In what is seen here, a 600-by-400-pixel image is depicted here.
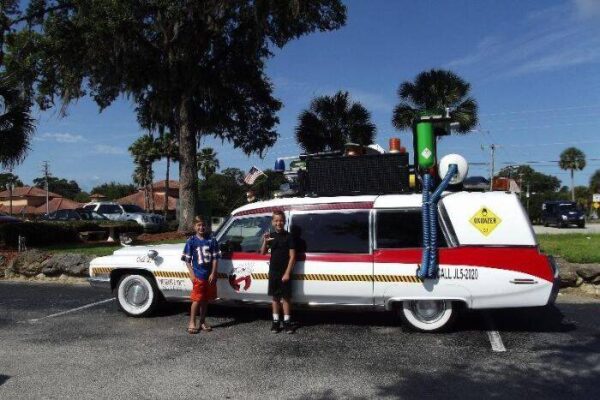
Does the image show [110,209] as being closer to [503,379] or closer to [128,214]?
[128,214]

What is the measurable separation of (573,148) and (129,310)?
8502cm

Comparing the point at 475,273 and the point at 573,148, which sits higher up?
the point at 573,148

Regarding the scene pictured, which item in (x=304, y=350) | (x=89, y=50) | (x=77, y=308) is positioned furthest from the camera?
(x=89, y=50)

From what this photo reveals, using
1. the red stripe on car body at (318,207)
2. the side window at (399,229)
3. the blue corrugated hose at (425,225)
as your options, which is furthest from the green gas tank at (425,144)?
the red stripe on car body at (318,207)

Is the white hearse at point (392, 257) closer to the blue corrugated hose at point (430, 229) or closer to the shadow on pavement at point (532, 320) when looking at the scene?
the blue corrugated hose at point (430, 229)

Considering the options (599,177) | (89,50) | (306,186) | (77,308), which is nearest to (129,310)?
(77,308)

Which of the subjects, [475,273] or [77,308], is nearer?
[475,273]

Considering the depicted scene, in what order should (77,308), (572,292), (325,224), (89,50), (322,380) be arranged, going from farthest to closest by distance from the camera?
1. (89,50)
2. (572,292)
3. (77,308)
4. (325,224)
5. (322,380)

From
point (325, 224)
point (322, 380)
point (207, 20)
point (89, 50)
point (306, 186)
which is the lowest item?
point (322, 380)

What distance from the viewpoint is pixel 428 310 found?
6.78 metres

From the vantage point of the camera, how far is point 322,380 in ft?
16.6

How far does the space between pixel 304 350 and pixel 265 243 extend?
5.08 feet

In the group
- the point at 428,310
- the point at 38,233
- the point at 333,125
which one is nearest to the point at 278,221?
the point at 428,310

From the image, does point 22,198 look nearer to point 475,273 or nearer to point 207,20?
point 207,20
